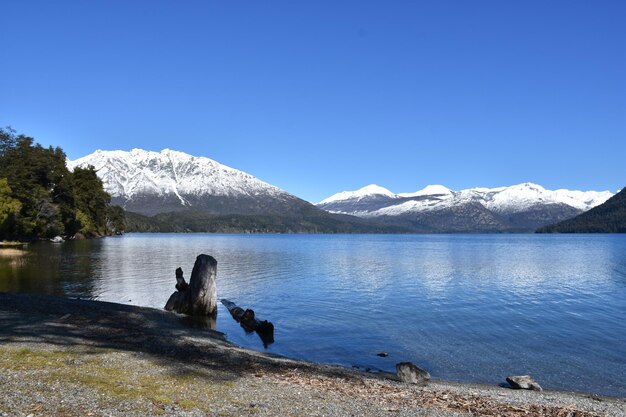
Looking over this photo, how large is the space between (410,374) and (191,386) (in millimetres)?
11064

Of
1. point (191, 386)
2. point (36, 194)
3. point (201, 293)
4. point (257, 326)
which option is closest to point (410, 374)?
point (191, 386)

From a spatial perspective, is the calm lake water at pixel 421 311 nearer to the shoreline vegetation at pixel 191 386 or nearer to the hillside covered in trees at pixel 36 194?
the shoreline vegetation at pixel 191 386

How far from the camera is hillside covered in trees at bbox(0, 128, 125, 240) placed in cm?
10788

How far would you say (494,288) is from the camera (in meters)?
59.3

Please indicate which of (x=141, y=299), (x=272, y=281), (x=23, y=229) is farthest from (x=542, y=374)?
(x=23, y=229)

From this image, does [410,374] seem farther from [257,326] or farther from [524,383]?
[257,326]

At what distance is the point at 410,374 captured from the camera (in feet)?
71.9

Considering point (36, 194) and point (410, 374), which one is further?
point (36, 194)

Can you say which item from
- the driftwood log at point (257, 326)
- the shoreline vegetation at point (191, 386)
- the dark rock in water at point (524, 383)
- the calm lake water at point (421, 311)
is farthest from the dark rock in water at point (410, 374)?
the driftwood log at point (257, 326)

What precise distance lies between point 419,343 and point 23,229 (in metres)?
116

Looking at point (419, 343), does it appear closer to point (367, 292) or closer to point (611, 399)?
point (611, 399)

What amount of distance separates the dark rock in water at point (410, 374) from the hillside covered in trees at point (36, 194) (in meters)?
105

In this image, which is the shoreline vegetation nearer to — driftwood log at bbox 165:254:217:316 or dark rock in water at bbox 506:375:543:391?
dark rock in water at bbox 506:375:543:391

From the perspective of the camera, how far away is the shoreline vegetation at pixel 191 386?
13.7m
